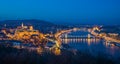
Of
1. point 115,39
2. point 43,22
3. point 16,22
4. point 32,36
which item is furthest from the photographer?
point 43,22

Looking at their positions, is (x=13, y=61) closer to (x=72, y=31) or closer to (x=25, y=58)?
(x=25, y=58)

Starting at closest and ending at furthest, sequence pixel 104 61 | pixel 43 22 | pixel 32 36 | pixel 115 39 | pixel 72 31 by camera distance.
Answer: pixel 104 61 → pixel 32 36 → pixel 115 39 → pixel 43 22 → pixel 72 31

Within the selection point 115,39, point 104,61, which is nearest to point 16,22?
point 115,39

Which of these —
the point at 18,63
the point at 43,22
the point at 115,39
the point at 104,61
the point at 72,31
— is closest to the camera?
the point at 18,63

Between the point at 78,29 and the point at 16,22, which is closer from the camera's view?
the point at 16,22

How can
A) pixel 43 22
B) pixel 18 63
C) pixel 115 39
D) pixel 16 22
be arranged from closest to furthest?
pixel 18 63, pixel 115 39, pixel 16 22, pixel 43 22

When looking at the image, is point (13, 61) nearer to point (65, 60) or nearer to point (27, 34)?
point (65, 60)

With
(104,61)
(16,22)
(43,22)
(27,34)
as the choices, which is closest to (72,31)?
(43,22)

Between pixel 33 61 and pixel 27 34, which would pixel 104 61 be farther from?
pixel 27 34

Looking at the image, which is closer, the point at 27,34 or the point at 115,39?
the point at 27,34
